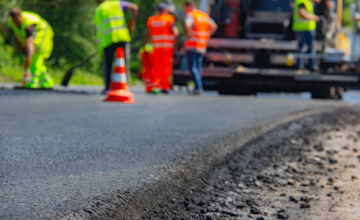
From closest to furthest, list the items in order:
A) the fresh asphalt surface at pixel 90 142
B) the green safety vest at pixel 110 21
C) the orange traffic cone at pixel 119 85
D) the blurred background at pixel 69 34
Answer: the fresh asphalt surface at pixel 90 142, the orange traffic cone at pixel 119 85, the green safety vest at pixel 110 21, the blurred background at pixel 69 34

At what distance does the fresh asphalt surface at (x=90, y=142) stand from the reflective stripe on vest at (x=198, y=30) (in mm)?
3616

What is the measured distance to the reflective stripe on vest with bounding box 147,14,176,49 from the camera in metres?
12.3

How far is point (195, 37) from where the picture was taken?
12359 millimetres

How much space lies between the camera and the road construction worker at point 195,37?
12281 mm

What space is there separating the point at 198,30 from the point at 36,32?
2.93 metres

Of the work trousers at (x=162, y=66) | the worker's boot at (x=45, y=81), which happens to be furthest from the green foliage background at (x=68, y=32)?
the worker's boot at (x=45, y=81)

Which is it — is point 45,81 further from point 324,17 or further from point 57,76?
point 57,76

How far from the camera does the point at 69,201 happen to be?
295 centimetres

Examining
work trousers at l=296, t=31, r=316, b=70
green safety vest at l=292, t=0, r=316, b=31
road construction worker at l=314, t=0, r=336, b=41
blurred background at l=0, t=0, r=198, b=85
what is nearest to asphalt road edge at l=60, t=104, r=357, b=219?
work trousers at l=296, t=31, r=316, b=70

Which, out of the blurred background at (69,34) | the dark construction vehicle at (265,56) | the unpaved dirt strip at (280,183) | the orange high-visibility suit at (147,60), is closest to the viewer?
the unpaved dirt strip at (280,183)

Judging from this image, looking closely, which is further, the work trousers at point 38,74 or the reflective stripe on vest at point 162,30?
the reflective stripe on vest at point 162,30

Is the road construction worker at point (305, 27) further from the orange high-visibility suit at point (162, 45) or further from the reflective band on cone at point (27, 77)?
the reflective band on cone at point (27, 77)

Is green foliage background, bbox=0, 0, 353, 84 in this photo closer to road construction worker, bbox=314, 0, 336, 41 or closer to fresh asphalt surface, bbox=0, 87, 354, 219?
road construction worker, bbox=314, 0, 336, 41

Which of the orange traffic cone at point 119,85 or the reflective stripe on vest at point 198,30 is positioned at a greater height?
the reflective stripe on vest at point 198,30
